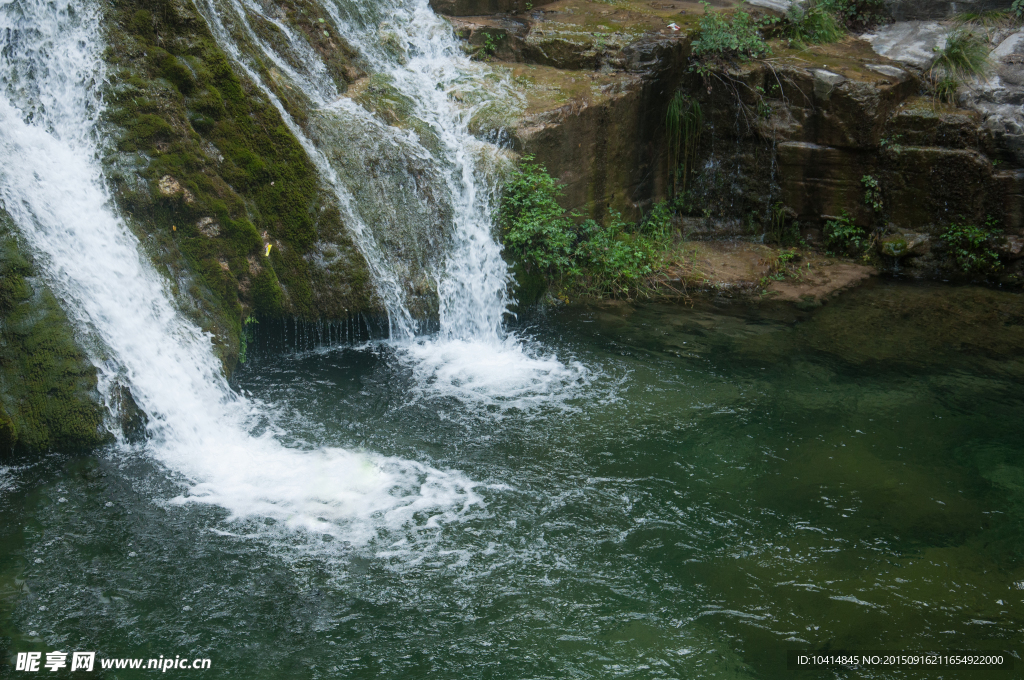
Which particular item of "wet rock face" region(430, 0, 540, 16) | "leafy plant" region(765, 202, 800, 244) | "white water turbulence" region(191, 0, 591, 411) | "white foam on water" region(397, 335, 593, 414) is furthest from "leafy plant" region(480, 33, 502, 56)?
"leafy plant" region(765, 202, 800, 244)

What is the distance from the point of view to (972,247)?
7812 mm

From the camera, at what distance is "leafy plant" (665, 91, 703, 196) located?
27.0 ft

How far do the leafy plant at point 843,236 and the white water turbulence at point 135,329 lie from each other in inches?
227

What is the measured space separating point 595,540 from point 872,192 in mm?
5959

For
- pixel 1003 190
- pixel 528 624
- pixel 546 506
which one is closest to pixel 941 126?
pixel 1003 190

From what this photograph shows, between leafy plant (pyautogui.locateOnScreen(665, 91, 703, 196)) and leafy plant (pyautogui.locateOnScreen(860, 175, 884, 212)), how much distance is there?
186 centimetres

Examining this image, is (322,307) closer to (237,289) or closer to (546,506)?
(237,289)

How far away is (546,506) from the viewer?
4.39 m

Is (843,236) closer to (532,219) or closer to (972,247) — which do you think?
(972,247)

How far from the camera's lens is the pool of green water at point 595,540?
344 centimetres

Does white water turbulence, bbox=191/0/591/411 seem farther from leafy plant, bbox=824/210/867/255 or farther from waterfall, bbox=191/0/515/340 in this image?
leafy plant, bbox=824/210/867/255

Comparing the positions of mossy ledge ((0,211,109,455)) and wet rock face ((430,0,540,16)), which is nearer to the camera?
mossy ledge ((0,211,109,455))

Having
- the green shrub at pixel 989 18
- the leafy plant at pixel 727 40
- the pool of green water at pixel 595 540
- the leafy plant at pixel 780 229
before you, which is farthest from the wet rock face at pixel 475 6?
→ the green shrub at pixel 989 18

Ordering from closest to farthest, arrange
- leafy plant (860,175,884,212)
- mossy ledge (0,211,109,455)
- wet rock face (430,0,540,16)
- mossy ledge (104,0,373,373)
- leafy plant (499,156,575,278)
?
mossy ledge (0,211,109,455), mossy ledge (104,0,373,373), leafy plant (499,156,575,278), leafy plant (860,175,884,212), wet rock face (430,0,540,16)
